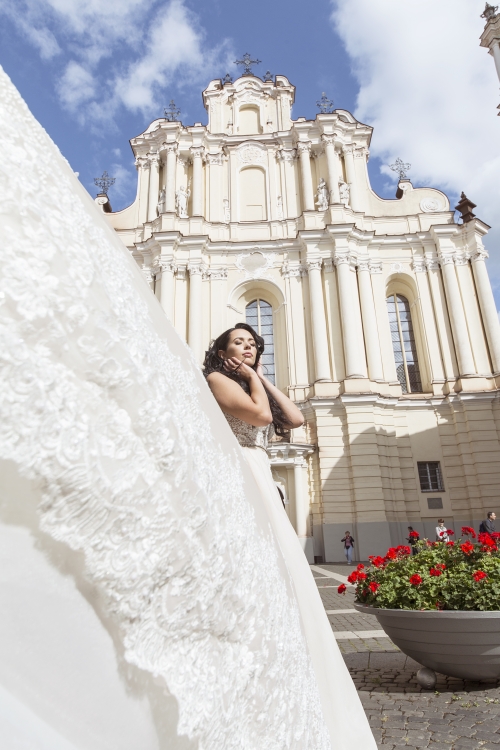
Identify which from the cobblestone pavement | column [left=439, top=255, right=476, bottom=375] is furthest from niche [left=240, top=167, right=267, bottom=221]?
the cobblestone pavement

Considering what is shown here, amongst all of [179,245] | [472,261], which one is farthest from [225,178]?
[472,261]

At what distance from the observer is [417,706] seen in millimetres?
3045

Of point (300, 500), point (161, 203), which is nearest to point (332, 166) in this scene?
point (161, 203)

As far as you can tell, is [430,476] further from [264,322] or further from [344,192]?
[344,192]

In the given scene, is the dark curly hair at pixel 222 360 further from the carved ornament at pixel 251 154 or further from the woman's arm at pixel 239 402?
the carved ornament at pixel 251 154

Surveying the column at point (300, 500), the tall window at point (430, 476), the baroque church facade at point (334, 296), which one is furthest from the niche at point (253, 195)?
the tall window at point (430, 476)

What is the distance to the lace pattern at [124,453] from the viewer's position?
0.41 m

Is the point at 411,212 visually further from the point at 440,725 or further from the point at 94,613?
the point at 94,613

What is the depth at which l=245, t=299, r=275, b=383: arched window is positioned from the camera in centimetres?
1748

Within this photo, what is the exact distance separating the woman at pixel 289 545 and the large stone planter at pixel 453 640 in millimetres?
1990

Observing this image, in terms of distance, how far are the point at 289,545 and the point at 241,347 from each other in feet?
2.37

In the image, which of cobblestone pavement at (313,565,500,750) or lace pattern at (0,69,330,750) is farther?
cobblestone pavement at (313,565,500,750)

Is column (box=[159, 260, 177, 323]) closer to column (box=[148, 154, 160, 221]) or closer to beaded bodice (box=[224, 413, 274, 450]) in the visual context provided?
column (box=[148, 154, 160, 221])

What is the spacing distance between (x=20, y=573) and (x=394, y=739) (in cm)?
289
